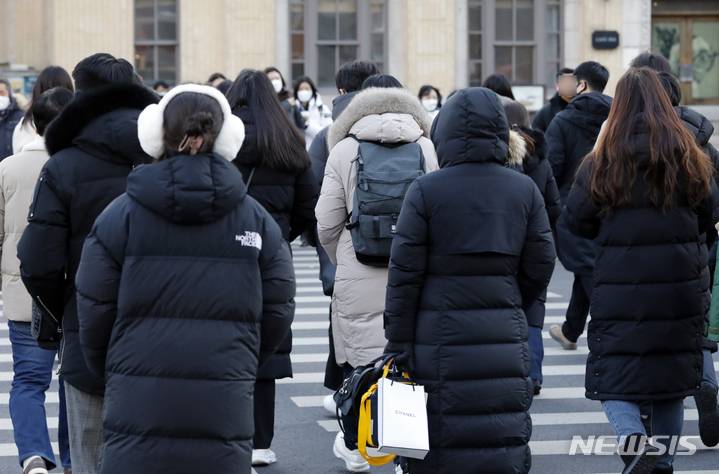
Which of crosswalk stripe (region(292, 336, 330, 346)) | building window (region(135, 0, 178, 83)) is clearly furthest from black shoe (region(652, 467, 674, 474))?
building window (region(135, 0, 178, 83))

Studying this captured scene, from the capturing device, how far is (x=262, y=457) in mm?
7270

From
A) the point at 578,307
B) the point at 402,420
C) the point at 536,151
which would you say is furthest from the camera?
the point at 578,307

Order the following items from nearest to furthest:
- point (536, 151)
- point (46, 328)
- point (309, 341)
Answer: point (46, 328)
point (536, 151)
point (309, 341)

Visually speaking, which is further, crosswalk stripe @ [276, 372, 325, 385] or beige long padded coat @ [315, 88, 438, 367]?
crosswalk stripe @ [276, 372, 325, 385]

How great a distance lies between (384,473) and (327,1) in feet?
61.4

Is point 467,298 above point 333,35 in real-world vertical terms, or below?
below

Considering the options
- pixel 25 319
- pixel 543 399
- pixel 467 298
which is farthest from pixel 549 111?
pixel 467 298

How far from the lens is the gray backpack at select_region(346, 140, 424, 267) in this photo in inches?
263

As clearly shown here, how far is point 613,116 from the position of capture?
619cm

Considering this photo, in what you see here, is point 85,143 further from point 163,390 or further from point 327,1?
point 327,1

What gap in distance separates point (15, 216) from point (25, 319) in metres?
0.50

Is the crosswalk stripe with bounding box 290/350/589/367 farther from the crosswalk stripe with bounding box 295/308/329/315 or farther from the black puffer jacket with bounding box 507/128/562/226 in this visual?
the crosswalk stripe with bounding box 295/308/329/315

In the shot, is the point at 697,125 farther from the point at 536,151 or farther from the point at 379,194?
the point at 536,151

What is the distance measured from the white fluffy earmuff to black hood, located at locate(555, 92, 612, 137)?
219 inches
